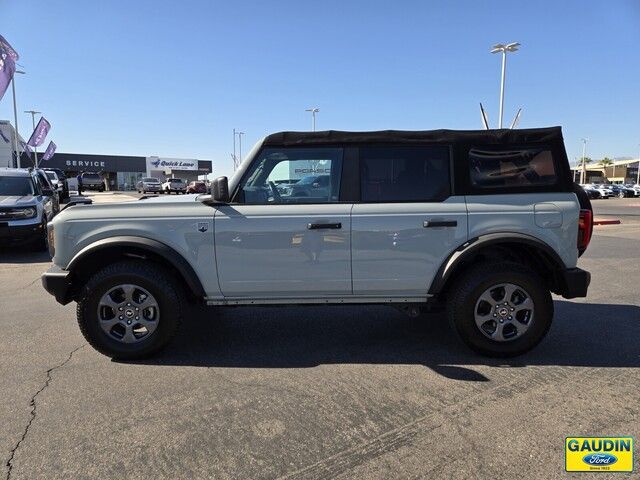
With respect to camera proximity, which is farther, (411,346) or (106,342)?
(411,346)

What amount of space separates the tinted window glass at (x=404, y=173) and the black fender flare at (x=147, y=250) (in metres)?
1.62

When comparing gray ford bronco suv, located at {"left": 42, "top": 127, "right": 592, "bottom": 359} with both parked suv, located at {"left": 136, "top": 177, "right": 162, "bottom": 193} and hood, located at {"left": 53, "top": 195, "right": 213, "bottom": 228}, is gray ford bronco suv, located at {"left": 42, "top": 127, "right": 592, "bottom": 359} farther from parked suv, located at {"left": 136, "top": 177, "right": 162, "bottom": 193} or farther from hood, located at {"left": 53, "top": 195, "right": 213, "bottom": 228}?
parked suv, located at {"left": 136, "top": 177, "right": 162, "bottom": 193}

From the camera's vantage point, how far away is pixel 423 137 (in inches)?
151

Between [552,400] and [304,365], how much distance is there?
1873 mm

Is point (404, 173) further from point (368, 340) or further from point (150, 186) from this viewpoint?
point (150, 186)

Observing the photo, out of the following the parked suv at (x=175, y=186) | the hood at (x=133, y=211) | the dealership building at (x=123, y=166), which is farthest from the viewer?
the dealership building at (x=123, y=166)

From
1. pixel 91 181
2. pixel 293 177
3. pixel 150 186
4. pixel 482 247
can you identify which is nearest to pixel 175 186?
pixel 150 186

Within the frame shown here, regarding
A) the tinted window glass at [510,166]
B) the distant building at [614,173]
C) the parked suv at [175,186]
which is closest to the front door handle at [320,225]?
the tinted window glass at [510,166]

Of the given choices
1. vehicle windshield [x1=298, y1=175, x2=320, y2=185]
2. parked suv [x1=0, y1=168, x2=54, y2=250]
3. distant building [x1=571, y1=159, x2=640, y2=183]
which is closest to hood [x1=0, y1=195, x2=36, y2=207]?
parked suv [x1=0, y1=168, x2=54, y2=250]

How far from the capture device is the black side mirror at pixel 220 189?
11.9 ft

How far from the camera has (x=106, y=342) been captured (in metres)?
3.77

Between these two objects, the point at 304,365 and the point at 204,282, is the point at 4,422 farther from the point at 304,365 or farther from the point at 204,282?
the point at 304,365

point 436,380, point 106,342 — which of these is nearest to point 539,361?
point 436,380

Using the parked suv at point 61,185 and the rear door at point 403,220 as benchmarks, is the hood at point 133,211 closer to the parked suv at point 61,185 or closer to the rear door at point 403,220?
the rear door at point 403,220
